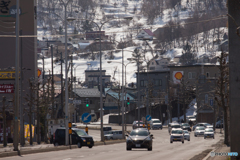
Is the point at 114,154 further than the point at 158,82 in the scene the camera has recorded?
No

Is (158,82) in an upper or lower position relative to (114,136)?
upper

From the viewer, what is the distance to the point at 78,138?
35.7 meters

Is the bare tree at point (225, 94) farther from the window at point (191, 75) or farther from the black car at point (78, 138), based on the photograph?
the window at point (191, 75)

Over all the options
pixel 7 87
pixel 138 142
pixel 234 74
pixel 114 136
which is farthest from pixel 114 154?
pixel 114 136

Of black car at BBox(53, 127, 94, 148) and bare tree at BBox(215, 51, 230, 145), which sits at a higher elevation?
bare tree at BBox(215, 51, 230, 145)

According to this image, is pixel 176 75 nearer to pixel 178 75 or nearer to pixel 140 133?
pixel 178 75

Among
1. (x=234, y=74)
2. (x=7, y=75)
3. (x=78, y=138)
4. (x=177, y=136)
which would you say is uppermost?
(x=7, y=75)

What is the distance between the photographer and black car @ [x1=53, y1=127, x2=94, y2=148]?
115 ft

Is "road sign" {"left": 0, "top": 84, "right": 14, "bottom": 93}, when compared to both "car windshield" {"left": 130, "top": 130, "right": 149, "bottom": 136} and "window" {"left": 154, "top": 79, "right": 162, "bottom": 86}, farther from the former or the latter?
"window" {"left": 154, "top": 79, "right": 162, "bottom": 86}

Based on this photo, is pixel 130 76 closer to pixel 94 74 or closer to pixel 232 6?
pixel 94 74

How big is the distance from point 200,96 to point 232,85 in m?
76.8

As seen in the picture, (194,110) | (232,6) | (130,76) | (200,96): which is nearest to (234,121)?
(232,6)

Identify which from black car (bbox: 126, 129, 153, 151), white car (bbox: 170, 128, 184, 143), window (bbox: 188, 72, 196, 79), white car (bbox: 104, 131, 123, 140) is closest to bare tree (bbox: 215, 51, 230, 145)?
white car (bbox: 170, 128, 184, 143)

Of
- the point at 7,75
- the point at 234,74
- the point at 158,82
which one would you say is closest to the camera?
the point at 234,74
